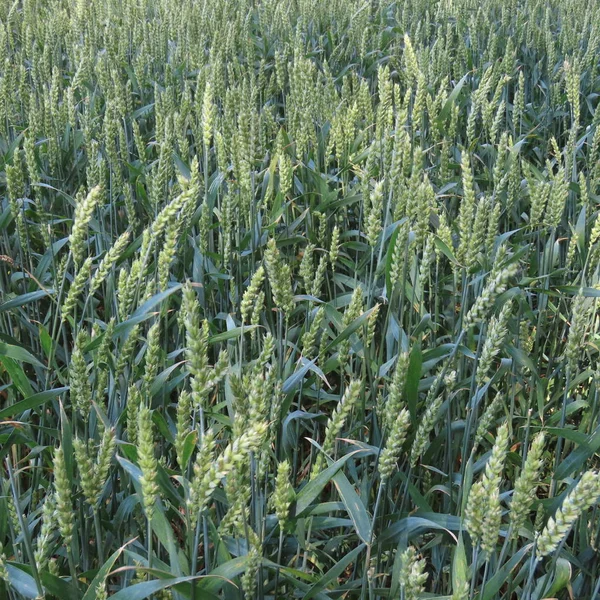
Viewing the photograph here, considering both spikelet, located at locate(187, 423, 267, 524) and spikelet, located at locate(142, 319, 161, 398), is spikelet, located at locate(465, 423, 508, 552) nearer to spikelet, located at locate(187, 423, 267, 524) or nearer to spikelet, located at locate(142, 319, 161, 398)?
spikelet, located at locate(187, 423, 267, 524)

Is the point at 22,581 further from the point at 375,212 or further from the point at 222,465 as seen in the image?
the point at 375,212

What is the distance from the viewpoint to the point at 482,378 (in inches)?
55.6

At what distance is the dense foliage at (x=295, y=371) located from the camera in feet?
3.92

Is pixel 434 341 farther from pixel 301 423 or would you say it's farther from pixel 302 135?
pixel 302 135

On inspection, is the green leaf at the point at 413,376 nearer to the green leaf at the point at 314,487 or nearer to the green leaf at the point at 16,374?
the green leaf at the point at 314,487

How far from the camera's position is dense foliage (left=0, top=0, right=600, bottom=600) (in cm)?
120

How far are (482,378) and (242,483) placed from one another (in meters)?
0.51

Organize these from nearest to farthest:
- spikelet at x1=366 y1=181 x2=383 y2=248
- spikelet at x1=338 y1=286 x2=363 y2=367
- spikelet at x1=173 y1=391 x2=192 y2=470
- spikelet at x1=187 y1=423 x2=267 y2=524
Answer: spikelet at x1=187 y1=423 x2=267 y2=524, spikelet at x1=173 y1=391 x2=192 y2=470, spikelet at x1=338 y1=286 x2=363 y2=367, spikelet at x1=366 y1=181 x2=383 y2=248

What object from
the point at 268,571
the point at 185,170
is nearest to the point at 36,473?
the point at 268,571

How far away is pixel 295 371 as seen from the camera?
1.74m

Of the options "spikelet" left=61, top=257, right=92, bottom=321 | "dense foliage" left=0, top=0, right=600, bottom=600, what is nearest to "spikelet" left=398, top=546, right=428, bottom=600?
"dense foliage" left=0, top=0, right=600, bottom=600

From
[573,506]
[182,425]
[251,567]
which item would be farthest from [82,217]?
[573,506]

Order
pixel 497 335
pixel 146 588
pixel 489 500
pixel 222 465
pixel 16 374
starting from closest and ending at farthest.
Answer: pixel 222 465 < pixel 489 500 < pixel 146 588 < pixel 497 335 < pixel 16 374

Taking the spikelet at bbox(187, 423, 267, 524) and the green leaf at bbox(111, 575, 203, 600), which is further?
the green leaf at bbox(111, 575, 203, 600)
